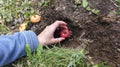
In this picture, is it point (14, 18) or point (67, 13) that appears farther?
point (14, 18)

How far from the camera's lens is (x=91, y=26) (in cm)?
332

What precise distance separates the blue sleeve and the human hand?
0.09 meters

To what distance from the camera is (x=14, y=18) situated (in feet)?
12.5

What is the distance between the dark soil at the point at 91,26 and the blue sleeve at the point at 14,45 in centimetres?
43

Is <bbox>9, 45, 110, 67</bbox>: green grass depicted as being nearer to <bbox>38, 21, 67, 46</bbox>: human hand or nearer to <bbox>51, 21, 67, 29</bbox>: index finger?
<bbox>38, 21, 67, 46</bbox>: human hand

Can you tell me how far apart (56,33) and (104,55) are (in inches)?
24.2

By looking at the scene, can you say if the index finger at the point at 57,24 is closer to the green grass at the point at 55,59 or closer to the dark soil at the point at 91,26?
the dark soil at the point at 91,26

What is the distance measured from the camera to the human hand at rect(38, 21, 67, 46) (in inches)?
123

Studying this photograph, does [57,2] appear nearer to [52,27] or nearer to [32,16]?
[32,16]

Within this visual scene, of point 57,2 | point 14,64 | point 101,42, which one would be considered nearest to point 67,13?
point 57,2

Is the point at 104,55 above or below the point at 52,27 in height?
below

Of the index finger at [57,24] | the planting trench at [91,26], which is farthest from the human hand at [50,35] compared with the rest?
the planting trench at [91,26]

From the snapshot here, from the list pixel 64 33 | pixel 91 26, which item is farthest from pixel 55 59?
pixel 91 26

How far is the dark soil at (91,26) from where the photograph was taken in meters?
3.07
